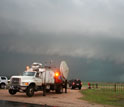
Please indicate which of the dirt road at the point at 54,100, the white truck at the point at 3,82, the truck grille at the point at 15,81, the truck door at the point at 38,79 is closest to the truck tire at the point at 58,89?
the truck door at the point at 38,79

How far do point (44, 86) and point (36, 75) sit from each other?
164 centimetres

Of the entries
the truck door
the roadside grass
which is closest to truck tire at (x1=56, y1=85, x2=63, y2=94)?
the roadside grass

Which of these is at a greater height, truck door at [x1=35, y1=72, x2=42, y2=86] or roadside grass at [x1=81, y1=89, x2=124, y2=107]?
truck door at [x1=35, y1=72, x2=42, y2=86]

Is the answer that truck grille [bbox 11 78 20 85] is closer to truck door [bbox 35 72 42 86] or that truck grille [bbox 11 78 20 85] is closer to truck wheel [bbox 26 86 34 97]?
truck wheel [bbox 26 86 34 97]

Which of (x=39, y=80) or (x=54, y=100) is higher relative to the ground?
(x=39, y=80)

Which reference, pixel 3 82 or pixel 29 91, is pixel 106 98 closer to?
pixel 29 91

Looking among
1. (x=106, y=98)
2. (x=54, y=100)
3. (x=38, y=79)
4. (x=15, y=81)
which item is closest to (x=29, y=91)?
(x=15, y=81)

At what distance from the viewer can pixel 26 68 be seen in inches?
1039

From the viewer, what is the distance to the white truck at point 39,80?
22.6 meters

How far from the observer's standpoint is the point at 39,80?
24.4 m

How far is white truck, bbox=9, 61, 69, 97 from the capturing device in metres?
22.6

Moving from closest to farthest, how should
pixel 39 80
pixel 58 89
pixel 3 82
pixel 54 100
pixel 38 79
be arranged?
pixel 54 100, pixel 38 79, pixel 39 80, pixel 58 89, pixel 3 82

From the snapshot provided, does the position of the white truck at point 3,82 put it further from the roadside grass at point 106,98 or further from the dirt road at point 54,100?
the roadside grass at point 106,98

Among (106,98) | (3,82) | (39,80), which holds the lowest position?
(106,98)
